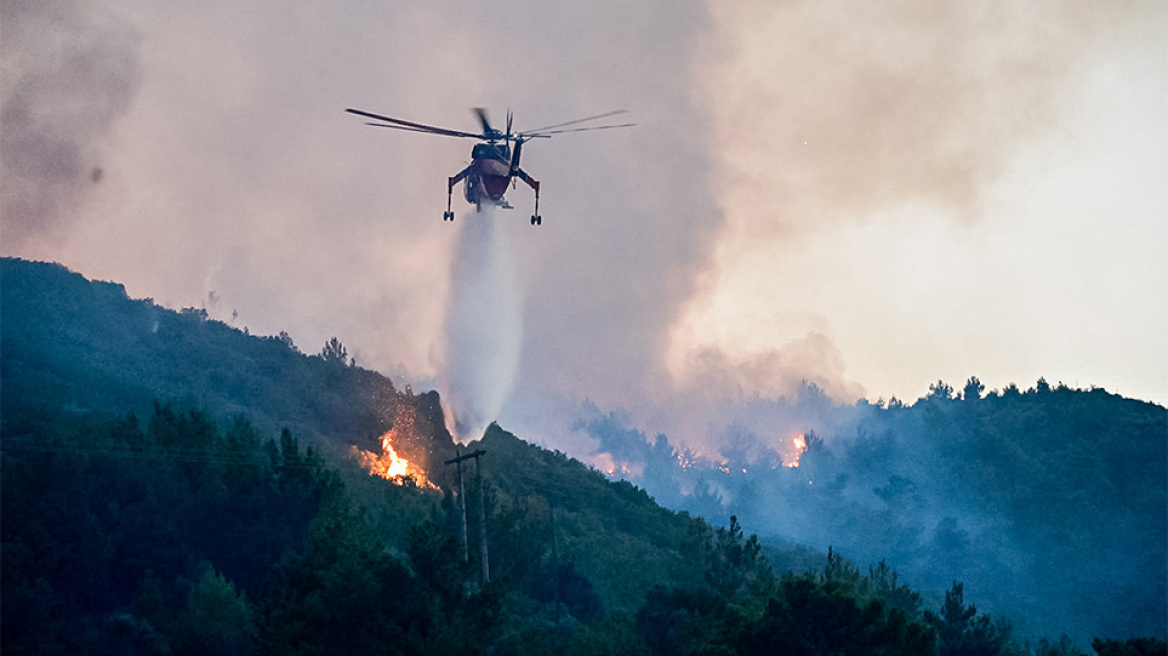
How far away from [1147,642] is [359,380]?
9208 cm

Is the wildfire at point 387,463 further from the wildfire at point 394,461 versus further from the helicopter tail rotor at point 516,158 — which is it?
the helicopter tail rotor at point 516,158

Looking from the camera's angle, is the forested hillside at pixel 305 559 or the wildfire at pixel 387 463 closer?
the forested hillside at pixel 305 559

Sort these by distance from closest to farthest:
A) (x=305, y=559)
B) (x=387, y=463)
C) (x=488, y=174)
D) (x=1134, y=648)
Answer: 1. (x=1134, y=648)
2. (x=305, y=559)
3. (x=488, y=174)
4. (x=387, y=463)

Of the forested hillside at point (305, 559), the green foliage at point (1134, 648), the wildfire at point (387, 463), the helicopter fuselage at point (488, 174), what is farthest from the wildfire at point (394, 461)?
the green foliage at point (1134, 648)

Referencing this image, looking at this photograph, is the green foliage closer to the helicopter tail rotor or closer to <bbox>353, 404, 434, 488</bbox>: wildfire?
the helicopter tail rotor

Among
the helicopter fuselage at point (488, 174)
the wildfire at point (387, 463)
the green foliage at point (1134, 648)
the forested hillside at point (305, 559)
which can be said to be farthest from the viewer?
the wildfire at point (387, 463)

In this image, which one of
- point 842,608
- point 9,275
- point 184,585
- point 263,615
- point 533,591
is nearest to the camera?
point 842,608

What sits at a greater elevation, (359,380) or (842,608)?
(359,380)

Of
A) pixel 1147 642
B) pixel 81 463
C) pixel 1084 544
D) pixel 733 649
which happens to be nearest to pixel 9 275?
pixel 81 463

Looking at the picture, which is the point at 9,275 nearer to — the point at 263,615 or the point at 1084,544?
the point at 263,615

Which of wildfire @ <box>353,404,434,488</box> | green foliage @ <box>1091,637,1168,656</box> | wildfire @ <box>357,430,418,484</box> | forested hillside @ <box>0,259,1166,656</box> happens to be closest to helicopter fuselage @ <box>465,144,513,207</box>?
forested hillside @ <box>0,259,1166,656</box>

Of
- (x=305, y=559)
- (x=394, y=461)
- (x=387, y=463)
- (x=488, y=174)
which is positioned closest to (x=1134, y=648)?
(x=305, y=559)

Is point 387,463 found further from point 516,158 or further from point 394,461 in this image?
point 516,158

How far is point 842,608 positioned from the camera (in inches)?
2045
